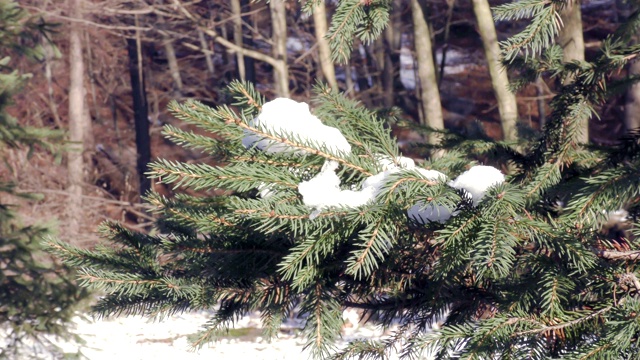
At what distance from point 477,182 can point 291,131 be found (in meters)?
0.44

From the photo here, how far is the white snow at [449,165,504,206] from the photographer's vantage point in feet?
4.61

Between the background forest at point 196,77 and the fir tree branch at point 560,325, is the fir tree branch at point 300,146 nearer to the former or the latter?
the fir tree branch at point 560,325

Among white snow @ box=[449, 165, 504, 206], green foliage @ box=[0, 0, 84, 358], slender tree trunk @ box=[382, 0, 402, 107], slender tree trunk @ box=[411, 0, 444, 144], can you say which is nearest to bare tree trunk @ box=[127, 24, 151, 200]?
slender tree trunk @ box=[382, 0, 402, 107]

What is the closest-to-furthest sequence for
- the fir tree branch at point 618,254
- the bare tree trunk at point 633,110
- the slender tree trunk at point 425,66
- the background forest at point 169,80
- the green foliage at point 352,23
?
the fir tree branch at point 618,254 < the green foliage at point 352,23 < the bare tree trunk at point 633,110 < the slender tree trunk at point 425,66 < the background forest at point 169,80

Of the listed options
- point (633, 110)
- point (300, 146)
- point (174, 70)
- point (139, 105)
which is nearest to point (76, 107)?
point (139, 105)

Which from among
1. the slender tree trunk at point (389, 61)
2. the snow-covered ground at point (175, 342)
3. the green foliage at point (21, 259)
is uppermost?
the slender tree trunk at point (389, 61)

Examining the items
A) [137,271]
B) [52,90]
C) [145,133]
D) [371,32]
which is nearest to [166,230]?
[137,271]

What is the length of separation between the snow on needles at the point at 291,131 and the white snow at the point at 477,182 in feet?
0.94

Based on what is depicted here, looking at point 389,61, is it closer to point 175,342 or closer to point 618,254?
point 175,342

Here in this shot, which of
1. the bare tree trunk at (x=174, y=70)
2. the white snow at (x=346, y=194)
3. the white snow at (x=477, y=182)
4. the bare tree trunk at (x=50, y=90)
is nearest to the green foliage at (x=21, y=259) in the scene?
the white snow at (x=346, y=194)

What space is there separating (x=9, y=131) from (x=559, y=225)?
6.11 metres

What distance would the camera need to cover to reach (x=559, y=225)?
148 centimetres

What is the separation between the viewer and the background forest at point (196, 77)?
10773 mm

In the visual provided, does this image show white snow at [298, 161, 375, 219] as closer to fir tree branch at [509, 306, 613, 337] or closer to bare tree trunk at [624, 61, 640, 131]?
fir tree branch at [509, 306, 613, 337]
